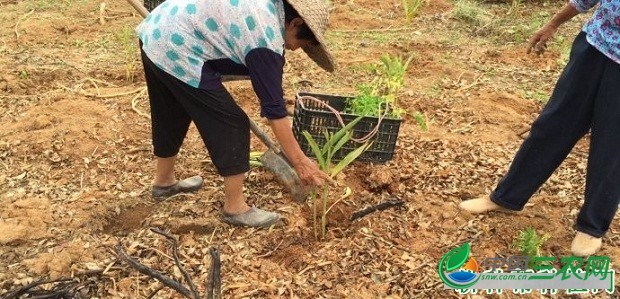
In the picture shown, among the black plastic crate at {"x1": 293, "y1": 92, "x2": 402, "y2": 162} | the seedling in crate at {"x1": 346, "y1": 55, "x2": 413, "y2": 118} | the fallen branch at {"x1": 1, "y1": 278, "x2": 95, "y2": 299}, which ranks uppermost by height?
the seedling in crate at {"x1": 346, "y1": 55, "x2": 413, "y2": 118}

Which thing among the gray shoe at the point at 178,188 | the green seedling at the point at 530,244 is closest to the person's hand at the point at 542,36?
the green seedling at the point at 530,244

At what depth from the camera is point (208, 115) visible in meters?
2.30

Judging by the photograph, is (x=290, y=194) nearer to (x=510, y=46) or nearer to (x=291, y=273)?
(x=291, y=273)

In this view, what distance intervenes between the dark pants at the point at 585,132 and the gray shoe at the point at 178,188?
5.29 feet

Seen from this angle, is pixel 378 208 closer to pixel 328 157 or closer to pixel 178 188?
pixel 328 157

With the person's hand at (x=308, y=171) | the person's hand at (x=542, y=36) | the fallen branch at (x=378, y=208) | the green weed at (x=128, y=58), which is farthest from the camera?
the green weed at (x=128, y=58)

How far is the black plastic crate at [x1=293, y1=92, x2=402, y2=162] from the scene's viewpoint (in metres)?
3.05

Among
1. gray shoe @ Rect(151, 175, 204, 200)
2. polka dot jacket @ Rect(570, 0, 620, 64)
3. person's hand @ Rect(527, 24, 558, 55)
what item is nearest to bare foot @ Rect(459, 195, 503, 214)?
person's hand @ Rect(527, 24, 558, 55)

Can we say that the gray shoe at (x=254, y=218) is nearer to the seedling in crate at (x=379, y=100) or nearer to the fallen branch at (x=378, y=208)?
the fallen branch at (x=378, y=208)

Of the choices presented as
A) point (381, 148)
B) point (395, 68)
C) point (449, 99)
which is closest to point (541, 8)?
point (449, 99)

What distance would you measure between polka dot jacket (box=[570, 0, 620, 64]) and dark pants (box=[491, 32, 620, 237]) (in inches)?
1.5

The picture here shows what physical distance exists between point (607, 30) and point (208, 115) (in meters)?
1.63

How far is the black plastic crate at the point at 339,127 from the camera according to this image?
305 cm

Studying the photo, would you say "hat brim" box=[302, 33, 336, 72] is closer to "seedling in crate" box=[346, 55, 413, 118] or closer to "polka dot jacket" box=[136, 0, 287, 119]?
"polka dot jacket" box=[136, 0, 287, 119]
